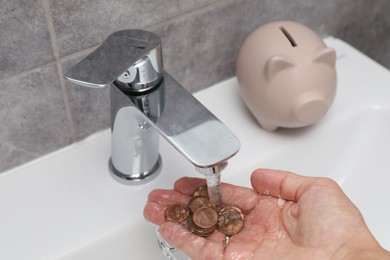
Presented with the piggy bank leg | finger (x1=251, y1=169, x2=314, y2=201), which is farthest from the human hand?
the piggy bank leg

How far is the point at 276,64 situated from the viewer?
510 millimetres

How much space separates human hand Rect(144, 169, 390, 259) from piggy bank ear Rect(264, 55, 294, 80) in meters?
0.11

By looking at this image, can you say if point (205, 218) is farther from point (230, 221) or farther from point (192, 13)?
point (192, 13)

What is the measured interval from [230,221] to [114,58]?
0.60ft

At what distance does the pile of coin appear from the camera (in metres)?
0.46

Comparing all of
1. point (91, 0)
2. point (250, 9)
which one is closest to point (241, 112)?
point (250, 9)

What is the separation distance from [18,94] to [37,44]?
5cm

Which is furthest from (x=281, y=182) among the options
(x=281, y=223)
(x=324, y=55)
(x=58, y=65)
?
(x=58, y=65)

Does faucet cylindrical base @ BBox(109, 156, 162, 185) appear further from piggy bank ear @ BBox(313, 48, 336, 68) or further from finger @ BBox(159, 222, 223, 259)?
piggy bank ear @ BBox(313, 48, 336, 68)

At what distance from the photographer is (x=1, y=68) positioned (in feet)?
1.54

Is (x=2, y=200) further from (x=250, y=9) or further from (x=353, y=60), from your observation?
(x=353, y=60)

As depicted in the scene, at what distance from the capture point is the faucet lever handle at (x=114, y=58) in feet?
1.27

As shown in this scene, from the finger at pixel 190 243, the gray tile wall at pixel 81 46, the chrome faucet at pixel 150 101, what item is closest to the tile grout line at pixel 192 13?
the gray tile wall at pixel 81 46

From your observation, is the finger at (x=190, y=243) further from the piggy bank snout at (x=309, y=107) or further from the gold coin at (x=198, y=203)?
the piggy bank snout at (x=309, y=107)
